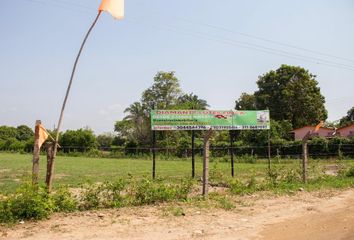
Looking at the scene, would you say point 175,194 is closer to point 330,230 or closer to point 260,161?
point 330,230

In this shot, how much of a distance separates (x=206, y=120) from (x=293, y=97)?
35.8 metres

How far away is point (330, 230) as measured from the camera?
662 cm

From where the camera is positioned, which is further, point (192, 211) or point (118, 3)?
point (192, 211)

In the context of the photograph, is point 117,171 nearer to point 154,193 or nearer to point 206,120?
point 206,120

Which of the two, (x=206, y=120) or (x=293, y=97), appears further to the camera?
(x=293, y=97)

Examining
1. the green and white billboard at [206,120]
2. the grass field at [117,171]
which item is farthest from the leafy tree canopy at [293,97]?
the green and white billboard at [206,120]

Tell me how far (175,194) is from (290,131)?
37898 mm

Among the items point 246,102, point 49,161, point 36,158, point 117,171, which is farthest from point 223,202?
point 246,102

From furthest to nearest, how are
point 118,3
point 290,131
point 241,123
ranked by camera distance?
point 290,131
point 241,123
point 118,3

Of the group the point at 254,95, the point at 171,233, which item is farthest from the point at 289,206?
the point at 254,95

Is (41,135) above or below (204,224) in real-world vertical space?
above

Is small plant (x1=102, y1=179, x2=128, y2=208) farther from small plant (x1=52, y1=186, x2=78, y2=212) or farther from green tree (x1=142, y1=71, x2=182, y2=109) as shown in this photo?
green tree (x1=142, y1=71, x2=182, y2=109)

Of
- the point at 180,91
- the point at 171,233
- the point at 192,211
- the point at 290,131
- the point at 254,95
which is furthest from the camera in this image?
the point at 180,91

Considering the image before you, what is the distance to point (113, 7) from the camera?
7031 millimetres
